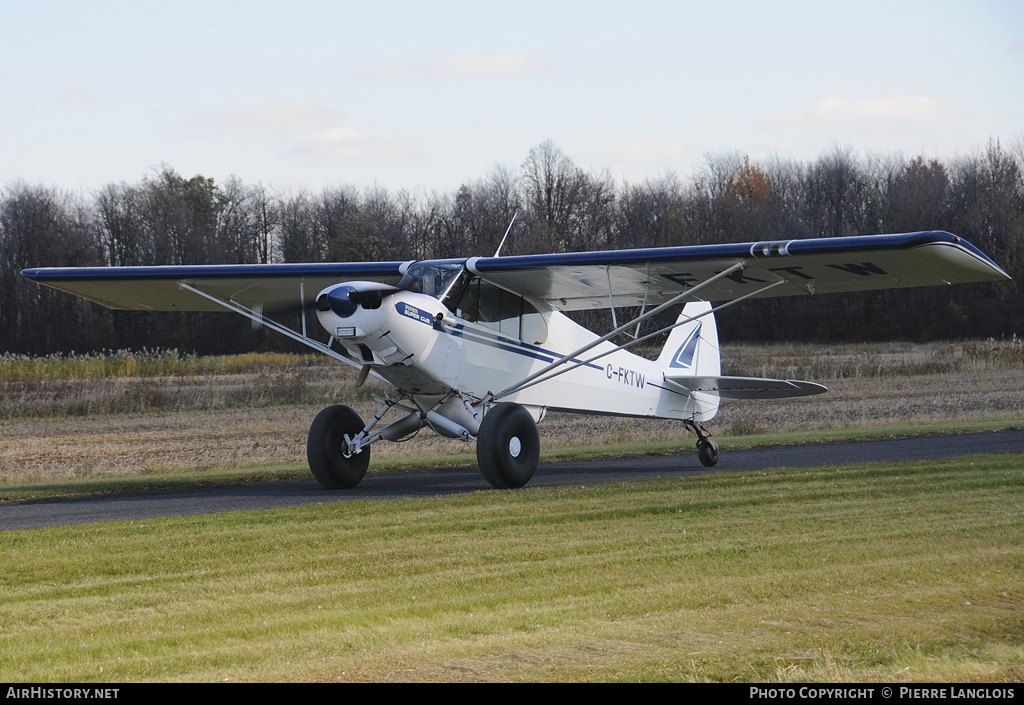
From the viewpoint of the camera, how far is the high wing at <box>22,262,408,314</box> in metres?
14.9

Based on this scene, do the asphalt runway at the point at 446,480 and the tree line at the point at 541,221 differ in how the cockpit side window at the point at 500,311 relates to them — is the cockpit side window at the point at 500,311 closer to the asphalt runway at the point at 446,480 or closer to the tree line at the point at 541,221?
the asphalt runway at the point at 446,480

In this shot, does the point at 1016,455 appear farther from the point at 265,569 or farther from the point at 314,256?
the point at 314,256

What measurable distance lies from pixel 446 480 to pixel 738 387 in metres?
6.36

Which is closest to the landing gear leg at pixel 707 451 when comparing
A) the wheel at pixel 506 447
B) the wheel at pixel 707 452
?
the wheel at pixel 707 452

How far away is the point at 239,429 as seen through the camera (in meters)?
23.6

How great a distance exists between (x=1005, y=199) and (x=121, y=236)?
69.0 metres

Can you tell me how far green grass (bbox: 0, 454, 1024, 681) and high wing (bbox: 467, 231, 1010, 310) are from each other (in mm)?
2802

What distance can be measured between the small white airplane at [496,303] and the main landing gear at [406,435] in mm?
20

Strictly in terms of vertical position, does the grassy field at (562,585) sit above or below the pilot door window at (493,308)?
below

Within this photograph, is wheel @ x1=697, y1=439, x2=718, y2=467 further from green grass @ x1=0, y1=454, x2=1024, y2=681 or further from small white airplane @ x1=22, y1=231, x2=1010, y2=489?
green grass @ x1=0, y1=454, x2=1024, y2=681

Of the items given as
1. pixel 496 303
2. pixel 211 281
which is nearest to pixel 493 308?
pixel 496 303

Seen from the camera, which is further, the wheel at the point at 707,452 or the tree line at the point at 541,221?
the tree line at the point at 541,221

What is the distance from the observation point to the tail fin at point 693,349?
18766mm

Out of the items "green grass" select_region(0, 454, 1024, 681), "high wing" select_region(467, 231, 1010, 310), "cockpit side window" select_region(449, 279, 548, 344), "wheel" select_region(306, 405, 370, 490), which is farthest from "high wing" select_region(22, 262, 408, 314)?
"green grass" select_region(0, 454, 1024, 681)
